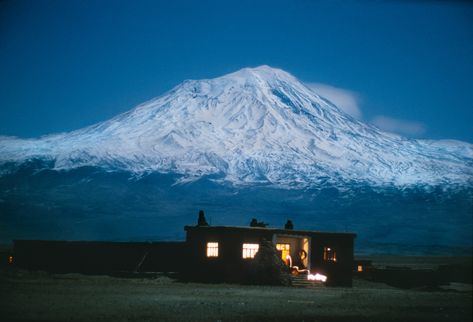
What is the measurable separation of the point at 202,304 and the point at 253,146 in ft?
412

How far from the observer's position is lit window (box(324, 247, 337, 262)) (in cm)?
3299

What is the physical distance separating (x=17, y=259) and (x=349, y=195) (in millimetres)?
113914

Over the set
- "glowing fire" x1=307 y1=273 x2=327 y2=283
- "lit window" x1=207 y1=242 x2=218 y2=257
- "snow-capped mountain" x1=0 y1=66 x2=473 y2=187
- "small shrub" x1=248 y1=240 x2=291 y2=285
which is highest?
"snow-capped mountain" x1=0 y1=66 x2=473 y2=187

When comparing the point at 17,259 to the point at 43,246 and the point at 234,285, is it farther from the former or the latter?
the point at 234,285

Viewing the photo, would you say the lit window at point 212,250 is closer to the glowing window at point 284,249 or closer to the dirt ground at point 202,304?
the dirt ground at point 202,304

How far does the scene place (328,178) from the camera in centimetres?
14350

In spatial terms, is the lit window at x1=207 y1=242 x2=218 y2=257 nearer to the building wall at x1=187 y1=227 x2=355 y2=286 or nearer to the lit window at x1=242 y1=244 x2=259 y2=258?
the building wall at x1=187 y1=227 x2=355 y2=286

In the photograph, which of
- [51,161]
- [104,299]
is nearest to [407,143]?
[51,161]

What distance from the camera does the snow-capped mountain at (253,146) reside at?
143m

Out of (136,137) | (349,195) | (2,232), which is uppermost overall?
(136,137)

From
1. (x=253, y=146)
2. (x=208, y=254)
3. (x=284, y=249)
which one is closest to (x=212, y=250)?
(x=208, y=254)

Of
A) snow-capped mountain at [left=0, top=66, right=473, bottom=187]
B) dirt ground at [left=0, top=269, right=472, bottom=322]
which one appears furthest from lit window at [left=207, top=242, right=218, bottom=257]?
snow-capped mountain at [left=0, top=66, right=473, bottom=187]

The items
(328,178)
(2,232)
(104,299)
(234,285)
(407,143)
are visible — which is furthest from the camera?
(407,143)

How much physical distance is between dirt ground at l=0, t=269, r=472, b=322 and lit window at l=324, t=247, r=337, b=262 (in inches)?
184
